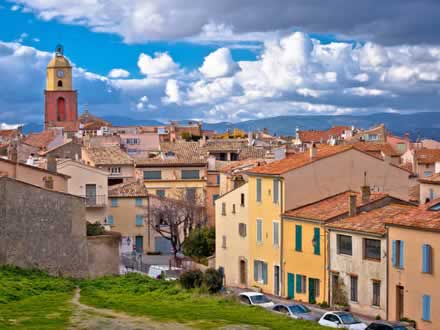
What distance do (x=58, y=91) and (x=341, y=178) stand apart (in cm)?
14030

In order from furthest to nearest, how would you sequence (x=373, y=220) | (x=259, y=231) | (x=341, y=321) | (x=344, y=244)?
(x=259, y=231) → (x=344, y=244) → (x=373, y=220) → (x=341, y=321)

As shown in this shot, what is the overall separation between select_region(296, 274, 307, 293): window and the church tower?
14150cm

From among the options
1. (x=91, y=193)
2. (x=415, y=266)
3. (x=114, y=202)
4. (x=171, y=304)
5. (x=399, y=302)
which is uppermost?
(x=91, y=193)

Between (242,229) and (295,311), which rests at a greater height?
(242,229)

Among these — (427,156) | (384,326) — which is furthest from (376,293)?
(427,156)

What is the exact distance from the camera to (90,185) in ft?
271

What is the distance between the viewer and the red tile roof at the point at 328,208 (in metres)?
56.3

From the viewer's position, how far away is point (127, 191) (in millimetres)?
87438

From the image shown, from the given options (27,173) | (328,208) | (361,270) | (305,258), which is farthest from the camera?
(328,208)

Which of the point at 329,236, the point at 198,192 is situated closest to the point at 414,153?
the point at 198,192

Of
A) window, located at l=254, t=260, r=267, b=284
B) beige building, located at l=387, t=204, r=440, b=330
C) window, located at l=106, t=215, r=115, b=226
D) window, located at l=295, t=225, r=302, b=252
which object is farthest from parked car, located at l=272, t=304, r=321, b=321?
window, located at l=106, t=215, r=115, b=226

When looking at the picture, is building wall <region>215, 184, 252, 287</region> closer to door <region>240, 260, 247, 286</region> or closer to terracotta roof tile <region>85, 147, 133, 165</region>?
door <region>240, 260, 247, 286</region>

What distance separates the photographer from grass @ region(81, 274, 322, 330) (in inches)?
1371

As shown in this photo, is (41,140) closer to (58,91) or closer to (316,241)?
(58,91)
